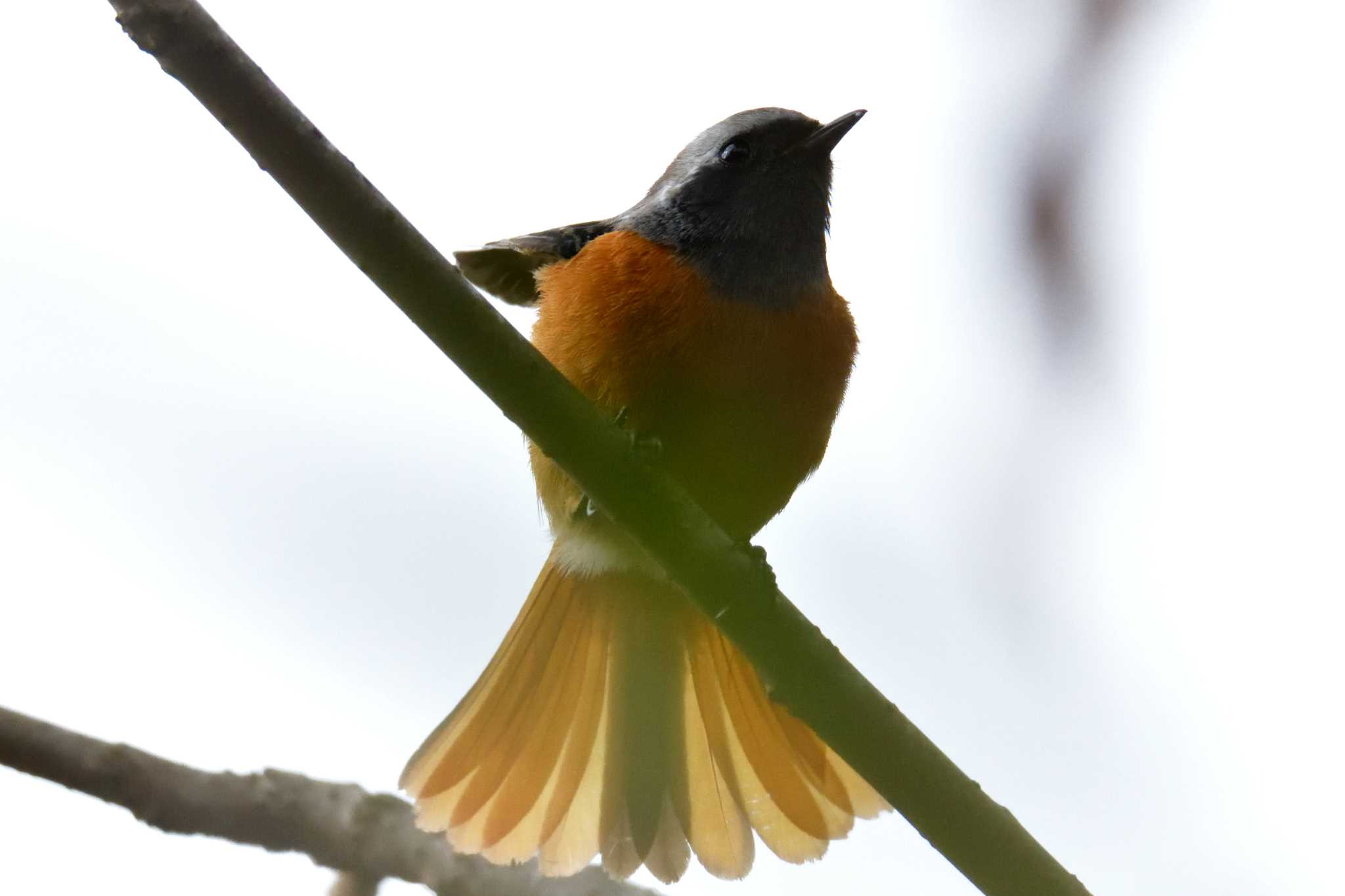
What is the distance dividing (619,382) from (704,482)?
39 centimetres

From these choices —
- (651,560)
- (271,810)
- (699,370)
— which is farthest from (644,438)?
(271,810)

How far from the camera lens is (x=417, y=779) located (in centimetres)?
380

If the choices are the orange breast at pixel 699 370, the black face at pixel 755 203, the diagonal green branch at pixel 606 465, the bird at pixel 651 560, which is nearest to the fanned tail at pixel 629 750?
the bird at pixel 651 560

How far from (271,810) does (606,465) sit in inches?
39.1

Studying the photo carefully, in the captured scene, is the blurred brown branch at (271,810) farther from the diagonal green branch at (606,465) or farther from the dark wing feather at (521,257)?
the dark wing feather at (521,257)

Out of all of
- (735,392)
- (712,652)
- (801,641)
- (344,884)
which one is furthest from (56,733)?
(712,652)

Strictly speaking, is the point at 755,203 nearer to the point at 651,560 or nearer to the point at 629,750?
the point at 651,560

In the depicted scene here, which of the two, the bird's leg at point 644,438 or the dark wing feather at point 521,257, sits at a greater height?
the dark wing feather at point 521,257

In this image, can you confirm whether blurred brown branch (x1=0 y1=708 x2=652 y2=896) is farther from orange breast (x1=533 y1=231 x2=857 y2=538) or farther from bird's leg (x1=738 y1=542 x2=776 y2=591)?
orange breast (x1=533 y1=231 x2=857 y2=538)

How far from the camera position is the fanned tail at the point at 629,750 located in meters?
3.95

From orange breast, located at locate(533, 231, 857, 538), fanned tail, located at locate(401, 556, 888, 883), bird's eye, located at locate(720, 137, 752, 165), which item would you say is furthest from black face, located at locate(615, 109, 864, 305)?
fanned tail, located at locate(401, 556, 888, 883)

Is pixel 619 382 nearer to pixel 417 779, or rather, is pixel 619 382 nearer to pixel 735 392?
pixel 735 392

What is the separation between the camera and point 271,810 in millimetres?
2656

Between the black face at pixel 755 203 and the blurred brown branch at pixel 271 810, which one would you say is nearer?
the blurred brown branch at pixel 271 810
